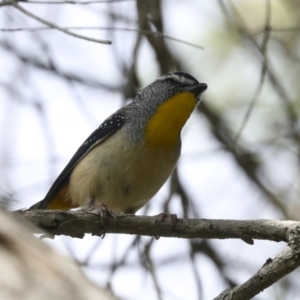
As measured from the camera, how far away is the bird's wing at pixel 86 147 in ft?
16.8

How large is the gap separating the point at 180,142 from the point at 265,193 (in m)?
1.11

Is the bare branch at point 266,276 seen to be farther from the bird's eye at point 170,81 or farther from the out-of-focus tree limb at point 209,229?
the bird's eye at point 170,81

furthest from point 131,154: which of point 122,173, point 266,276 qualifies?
point 266,276

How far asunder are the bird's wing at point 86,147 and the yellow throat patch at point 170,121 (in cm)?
34

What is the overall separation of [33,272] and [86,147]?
4.14 metres

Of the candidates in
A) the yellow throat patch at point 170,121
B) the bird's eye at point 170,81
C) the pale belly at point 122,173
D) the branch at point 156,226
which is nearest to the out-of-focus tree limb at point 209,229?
the branch at point 156,226

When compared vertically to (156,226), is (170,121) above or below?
above

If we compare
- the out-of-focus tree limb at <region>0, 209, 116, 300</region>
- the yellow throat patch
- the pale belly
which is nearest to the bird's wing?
the pale belly

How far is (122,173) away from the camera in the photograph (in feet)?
15.4

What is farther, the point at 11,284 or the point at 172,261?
the point at 172,261

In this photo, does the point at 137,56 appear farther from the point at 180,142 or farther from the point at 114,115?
the point at 180,142

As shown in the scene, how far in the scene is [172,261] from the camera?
212 inches

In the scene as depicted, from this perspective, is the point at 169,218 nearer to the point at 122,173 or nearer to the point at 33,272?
the point at 122,173

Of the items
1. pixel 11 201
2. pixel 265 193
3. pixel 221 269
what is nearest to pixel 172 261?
pixel 221 269
